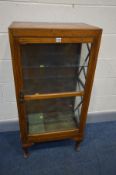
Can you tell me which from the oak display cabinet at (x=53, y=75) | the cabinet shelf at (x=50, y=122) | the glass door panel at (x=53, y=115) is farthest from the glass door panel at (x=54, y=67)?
the cabinet shelf at (x=50, y=122)

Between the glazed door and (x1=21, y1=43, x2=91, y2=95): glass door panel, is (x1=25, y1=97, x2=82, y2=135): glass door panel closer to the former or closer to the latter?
the glazed door

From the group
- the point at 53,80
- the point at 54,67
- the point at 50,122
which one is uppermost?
the point at 54,67

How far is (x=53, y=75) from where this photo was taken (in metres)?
1.51

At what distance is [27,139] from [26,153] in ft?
0.79

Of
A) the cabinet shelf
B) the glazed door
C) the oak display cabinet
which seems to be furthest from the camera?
the cabinet shelf

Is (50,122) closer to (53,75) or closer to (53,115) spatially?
(53,115)

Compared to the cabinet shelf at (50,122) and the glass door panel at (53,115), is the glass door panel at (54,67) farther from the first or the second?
the cabinet shelf at (50,122)

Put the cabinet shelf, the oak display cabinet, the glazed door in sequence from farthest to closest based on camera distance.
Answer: the cabinet shelf
the glazed door
the oak display cabinet

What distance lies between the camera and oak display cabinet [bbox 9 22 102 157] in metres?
1.12

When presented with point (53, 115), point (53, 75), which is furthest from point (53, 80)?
point (53, 115)

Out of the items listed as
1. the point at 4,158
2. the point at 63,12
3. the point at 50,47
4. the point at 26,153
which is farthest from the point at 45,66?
the point at 4,158

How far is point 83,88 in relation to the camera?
4.72 feet

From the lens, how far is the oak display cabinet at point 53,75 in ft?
3.67

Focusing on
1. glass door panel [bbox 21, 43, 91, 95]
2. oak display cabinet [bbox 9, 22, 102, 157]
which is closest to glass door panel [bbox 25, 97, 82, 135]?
oak display cabinet [bbox 9, 22, 102, 157]
